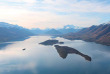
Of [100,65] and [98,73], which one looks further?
[100,65]

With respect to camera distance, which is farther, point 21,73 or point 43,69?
point 43,69

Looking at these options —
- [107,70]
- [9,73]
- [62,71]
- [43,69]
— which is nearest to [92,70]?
[107,70]

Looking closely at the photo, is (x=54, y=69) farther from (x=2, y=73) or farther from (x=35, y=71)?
(x=2, y=73)

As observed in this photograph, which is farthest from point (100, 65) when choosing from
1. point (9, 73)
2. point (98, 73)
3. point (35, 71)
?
point (9, 73)

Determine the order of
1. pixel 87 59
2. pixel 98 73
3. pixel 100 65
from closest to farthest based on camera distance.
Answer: pixel 98 73 < pixel 100 65 < pixel 87 59

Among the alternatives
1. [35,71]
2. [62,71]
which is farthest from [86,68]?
[35,71]

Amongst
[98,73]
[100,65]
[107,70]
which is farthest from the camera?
[100,65]

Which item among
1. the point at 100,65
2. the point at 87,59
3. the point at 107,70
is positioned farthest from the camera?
the point at 87,59

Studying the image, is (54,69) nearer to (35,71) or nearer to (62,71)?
(62,71)

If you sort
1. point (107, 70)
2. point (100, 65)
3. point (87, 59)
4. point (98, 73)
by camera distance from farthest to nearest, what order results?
point (87, 59)
point (100, 65)
point (107, 70)
point (98, 73)
